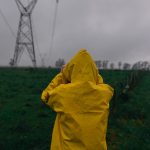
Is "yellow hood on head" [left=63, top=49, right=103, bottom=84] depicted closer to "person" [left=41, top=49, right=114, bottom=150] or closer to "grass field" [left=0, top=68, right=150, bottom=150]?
"person" [left=41, top=49, right=114, bottom=150]

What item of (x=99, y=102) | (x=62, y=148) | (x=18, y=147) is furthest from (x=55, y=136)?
(x=18, y=147)

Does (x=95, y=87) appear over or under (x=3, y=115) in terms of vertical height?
over

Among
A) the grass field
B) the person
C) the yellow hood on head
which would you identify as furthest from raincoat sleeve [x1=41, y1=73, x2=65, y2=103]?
the grass field

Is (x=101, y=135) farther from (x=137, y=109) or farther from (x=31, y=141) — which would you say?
A: (x=137, y=109)

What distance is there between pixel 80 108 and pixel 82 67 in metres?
0.56

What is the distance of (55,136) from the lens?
7.45 m

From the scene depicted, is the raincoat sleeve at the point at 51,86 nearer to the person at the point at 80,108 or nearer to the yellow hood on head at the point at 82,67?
the person at the point at 80,108

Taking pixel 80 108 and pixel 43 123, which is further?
pixel 43 123

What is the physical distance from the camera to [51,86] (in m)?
7.48

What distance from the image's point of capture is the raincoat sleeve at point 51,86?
7398mm

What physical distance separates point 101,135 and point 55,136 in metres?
0.64

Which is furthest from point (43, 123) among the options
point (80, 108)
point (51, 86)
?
point (80, 108)

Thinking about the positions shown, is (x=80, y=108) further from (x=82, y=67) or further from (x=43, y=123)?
(x=43, y=123)

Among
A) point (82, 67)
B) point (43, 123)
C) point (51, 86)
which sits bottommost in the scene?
point (43, 123)
